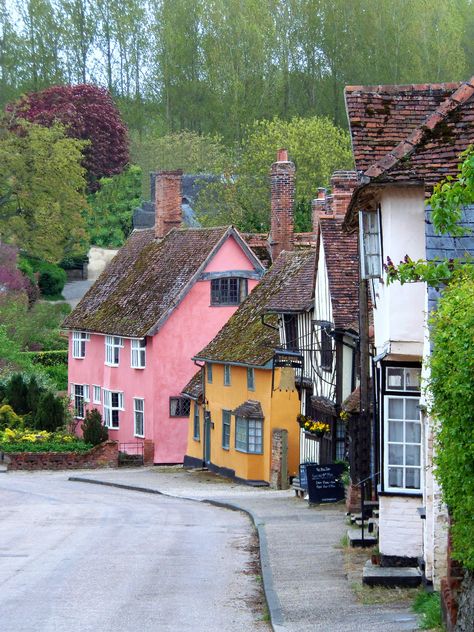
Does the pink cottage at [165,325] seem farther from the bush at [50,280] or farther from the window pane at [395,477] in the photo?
the window pane at [395,477]

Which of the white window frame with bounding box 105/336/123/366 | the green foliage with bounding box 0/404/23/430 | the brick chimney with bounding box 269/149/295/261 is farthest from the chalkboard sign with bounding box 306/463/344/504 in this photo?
the green foliage with bounding box 0/404/23/430

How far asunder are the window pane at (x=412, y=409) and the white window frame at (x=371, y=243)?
6.24 feet

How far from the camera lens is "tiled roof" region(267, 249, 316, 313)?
40.2 meters

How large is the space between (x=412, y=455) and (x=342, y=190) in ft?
48.5

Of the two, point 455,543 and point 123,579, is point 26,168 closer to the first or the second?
point 123,579

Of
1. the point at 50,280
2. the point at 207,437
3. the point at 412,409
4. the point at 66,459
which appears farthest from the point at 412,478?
the point at 50,280

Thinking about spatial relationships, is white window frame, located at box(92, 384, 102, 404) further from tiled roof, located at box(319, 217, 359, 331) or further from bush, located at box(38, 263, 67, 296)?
tiled roof, located at box(319, 217, 359, 331)

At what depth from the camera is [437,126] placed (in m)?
19.7

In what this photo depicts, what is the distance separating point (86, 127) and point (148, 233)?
1387 inches

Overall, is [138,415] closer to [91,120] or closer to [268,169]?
[268,169]

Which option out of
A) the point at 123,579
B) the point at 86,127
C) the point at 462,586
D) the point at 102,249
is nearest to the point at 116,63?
the point at 86,127

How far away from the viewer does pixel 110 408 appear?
58.0m

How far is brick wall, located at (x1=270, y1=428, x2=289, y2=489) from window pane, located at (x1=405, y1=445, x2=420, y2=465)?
70.0 ft

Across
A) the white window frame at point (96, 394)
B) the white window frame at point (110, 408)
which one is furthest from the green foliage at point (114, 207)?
the white window frame at point (110, 408)
